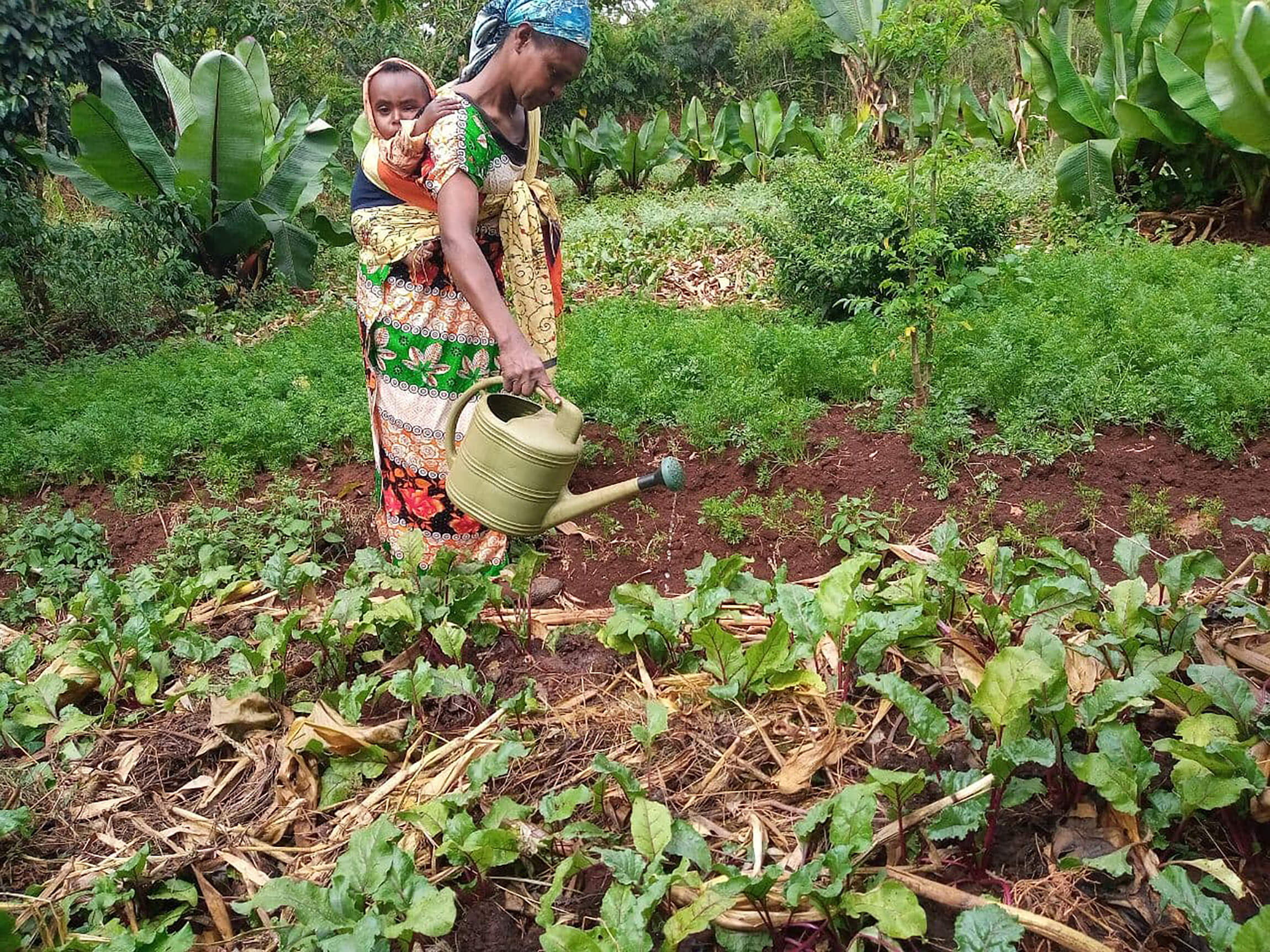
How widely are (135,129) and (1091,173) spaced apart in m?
6.77

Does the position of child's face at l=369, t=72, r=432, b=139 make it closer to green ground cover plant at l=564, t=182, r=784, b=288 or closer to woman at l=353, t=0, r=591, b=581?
woman at l=353, t=0, r=591, b=581

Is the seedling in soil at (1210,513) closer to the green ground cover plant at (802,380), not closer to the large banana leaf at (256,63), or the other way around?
the green ground cover plant at (802,380)

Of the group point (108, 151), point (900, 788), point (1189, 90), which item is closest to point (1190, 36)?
point (1189, 90)

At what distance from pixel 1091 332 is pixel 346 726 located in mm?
3418

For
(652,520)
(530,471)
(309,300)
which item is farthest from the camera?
(309,300)

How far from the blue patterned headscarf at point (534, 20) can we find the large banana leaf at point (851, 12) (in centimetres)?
847

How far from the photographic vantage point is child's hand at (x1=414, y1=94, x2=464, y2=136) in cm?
244

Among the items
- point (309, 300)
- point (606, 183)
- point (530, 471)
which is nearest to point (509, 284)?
point (530, 471)

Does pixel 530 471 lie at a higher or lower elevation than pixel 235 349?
higher

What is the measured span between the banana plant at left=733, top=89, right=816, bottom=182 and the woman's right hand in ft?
31.6

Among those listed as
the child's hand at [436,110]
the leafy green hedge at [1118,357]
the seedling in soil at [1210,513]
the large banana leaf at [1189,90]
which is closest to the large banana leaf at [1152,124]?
the large banana leaf at [1189,90]

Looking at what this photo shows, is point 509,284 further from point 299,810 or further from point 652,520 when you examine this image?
point 299,810

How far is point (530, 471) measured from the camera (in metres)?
2.26

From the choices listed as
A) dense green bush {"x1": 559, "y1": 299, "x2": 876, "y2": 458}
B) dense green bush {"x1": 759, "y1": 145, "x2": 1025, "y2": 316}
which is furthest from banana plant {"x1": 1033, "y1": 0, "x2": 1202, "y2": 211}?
dense green bush {"x1": 559, "y1": 299, "x2": 876, "y2": 458}
